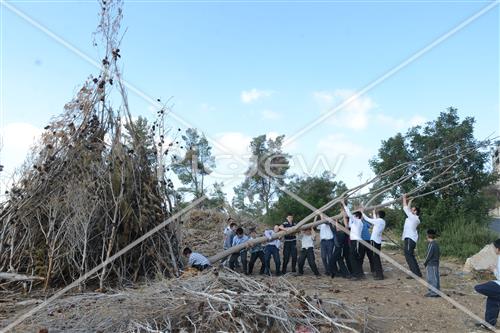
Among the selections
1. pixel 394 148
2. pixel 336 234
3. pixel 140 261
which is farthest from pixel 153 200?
pixel 394 148

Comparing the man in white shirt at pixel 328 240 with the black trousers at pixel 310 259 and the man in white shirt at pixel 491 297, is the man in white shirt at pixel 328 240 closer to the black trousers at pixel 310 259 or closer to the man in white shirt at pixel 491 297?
the black trousers at pixel 310 259

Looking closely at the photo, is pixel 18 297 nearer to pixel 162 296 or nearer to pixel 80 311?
pixel 80 311

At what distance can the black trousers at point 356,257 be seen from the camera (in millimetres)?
9484

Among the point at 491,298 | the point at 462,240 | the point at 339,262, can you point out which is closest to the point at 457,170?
the point at 462,240

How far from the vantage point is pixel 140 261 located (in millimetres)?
8359

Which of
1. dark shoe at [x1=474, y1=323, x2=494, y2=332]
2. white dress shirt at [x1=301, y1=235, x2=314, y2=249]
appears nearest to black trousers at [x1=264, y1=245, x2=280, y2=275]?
white dress shirt at [x1=301, y1=235, x2=314, y2=249]

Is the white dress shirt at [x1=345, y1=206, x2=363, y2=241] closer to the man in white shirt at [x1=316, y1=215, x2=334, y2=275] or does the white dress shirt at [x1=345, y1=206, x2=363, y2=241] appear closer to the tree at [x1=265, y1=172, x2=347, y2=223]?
the man in white shirt at [x1=316, y1=215, x2=334, y2=275]

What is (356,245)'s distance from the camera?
9.48 metres

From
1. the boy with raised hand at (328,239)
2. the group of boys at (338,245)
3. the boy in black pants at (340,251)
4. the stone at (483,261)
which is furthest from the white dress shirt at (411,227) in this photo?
the stone at (483,261)

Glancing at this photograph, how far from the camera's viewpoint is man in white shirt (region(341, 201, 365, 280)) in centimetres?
932

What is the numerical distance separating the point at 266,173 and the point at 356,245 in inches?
318

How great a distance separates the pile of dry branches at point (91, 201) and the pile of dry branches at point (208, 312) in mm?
1958

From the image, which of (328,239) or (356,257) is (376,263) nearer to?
(356,257)

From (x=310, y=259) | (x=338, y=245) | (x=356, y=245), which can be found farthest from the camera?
(x=310, y=259)
